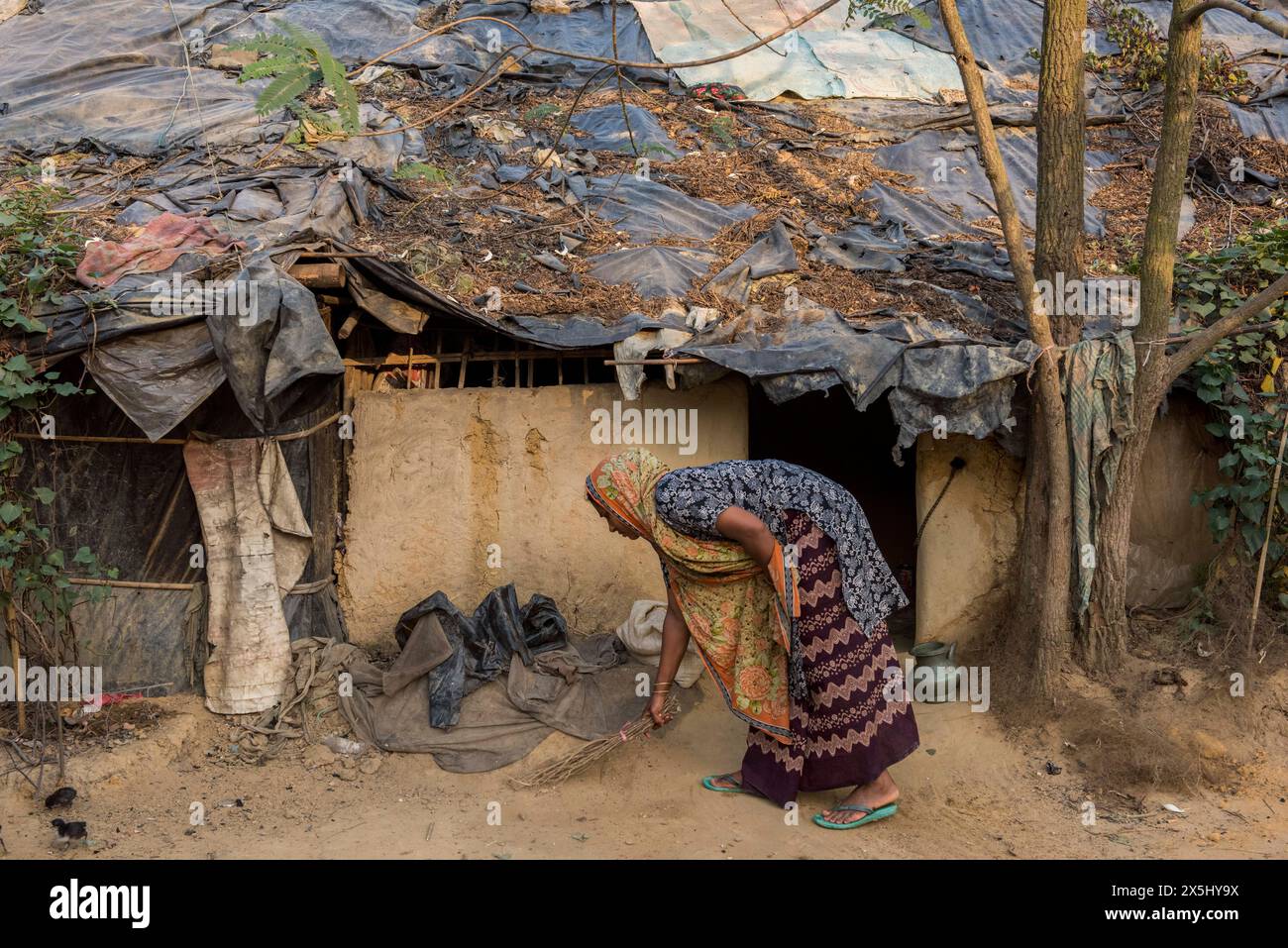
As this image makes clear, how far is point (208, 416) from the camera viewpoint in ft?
18.1

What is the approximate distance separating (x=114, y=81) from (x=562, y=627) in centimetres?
597

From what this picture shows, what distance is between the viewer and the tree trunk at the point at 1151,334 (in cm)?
538

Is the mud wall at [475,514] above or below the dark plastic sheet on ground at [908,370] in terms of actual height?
below

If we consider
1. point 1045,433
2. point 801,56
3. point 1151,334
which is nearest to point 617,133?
point 801,56

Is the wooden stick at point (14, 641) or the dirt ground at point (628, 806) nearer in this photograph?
the dirt ground at point (628, 806)

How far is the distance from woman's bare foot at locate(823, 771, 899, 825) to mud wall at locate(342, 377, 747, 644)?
1905mm

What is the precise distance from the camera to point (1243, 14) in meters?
4.03

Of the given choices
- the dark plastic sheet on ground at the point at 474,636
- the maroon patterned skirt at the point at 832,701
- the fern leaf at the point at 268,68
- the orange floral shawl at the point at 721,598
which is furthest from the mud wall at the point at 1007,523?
the fern leaf at the point at 268,68

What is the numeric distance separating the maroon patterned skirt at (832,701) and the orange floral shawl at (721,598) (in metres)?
0.11

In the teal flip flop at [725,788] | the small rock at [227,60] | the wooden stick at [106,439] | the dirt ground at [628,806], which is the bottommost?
the dirt ground at [628,806]

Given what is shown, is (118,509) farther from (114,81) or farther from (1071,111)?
(1071,111)

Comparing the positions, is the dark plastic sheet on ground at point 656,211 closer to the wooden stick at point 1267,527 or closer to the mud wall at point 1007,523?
the mud wall at point 1007,523

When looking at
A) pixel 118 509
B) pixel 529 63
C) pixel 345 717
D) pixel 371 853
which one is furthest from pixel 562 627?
pixel 529 63

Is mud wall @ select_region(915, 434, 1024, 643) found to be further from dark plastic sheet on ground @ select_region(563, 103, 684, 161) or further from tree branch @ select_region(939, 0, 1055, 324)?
dark plastic sheet on ground @ select_region(563, 103, 684, 161)
